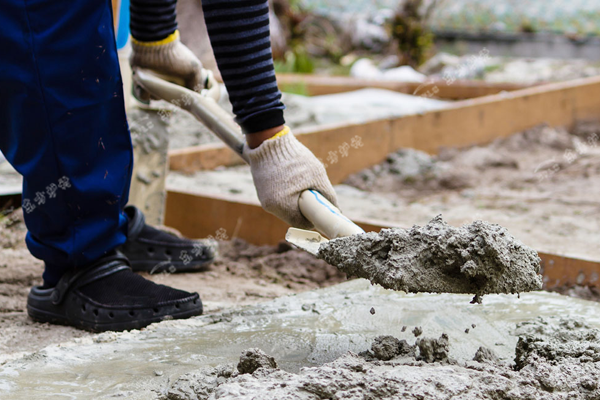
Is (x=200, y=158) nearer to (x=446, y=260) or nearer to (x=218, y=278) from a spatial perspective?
(x=218, y=278)

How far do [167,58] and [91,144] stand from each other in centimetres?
55

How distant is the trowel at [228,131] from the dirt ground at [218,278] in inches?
19.3

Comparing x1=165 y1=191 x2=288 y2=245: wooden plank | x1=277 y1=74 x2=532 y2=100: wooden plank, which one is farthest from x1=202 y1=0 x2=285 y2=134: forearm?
x1=277 y1=74 x2=532 y2=100: wooden plank

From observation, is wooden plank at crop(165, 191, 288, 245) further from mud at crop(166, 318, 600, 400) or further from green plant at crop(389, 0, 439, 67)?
green plant at crop(389, 0, 439, 67)

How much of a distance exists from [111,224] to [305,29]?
26.8 feet

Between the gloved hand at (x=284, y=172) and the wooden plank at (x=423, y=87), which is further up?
the wooden plank at (x=423, y=87)

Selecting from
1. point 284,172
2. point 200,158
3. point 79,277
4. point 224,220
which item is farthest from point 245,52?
point 200,158

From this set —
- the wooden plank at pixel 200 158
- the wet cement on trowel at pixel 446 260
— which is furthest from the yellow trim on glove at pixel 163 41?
the wooden plank at pixel 200 158

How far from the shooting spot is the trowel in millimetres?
1654

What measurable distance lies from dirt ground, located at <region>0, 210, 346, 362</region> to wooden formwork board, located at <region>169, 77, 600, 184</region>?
108 cm

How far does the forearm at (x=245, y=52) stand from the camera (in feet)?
5.16

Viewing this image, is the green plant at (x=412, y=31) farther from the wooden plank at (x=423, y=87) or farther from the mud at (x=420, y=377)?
the mud at (x=420, y=377)

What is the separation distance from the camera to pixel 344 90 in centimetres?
654

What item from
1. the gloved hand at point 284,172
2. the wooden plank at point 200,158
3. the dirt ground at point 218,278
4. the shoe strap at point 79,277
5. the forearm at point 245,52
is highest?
the forearm at point 245,52
